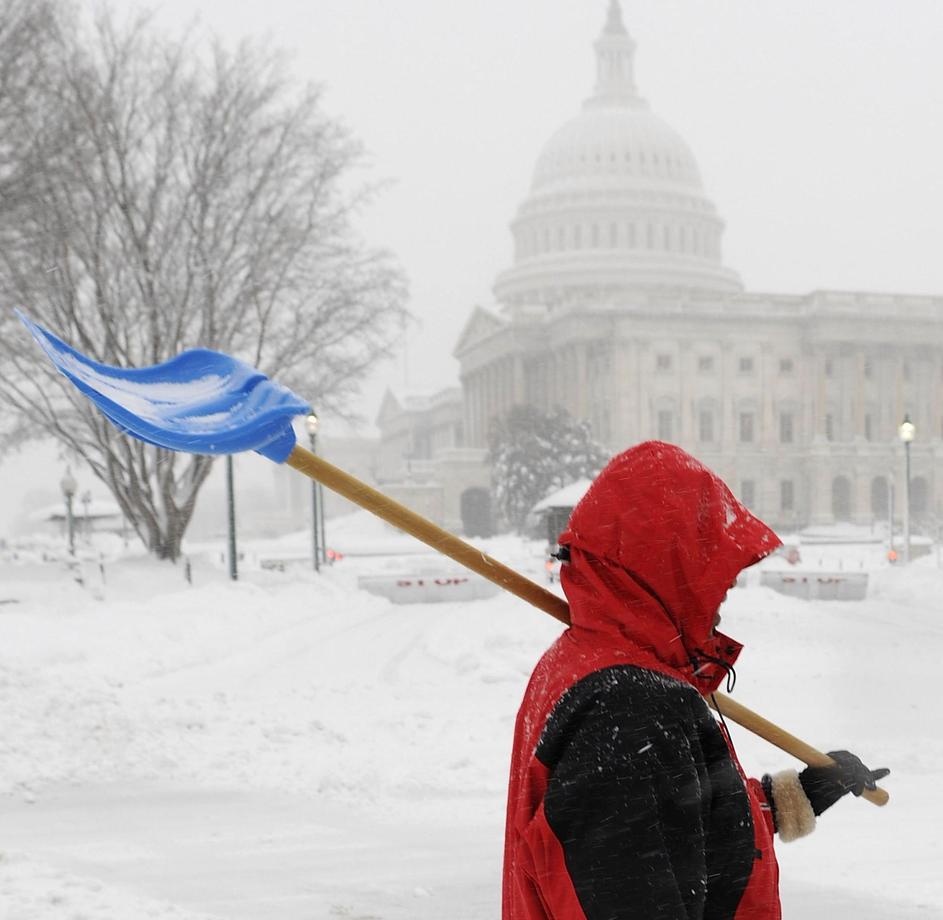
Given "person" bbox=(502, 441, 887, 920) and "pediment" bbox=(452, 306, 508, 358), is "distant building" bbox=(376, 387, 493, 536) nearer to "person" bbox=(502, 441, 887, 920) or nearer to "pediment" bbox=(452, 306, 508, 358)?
"pediment" bbox=(452, 306, 508, 358)

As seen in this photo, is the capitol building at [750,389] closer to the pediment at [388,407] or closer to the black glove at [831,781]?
the pediment at [388,407]

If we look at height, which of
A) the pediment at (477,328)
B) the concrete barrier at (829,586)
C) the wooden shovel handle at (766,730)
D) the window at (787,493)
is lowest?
the concrete barrier at (829,586)

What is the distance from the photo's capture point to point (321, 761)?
8.41m

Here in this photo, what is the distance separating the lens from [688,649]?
1950 mm

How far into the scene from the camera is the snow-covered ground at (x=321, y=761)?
5.70m

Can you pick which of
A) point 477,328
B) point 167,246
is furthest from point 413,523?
point 477,328

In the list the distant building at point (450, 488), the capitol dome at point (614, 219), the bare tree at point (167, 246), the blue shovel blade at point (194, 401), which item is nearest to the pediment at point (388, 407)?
the capitol dome at point (614, 219)

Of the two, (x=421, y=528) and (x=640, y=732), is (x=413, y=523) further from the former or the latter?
(x=640, y=732)

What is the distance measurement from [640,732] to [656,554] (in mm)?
297

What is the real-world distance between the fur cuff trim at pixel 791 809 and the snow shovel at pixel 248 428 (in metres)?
0.09

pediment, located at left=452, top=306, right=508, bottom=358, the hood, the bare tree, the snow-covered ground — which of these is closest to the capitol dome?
pediment, located at left=452, top=306, right=508, bottom=358

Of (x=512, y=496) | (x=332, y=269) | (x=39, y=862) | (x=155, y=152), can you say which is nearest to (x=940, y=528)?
(x=512, y=496)

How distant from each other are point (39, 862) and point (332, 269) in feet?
70.0

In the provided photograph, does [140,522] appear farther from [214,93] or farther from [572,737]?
[572,737]
